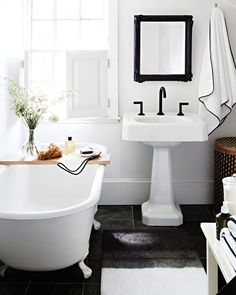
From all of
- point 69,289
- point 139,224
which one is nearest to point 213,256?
point 69,289

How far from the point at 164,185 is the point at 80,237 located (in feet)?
4.85

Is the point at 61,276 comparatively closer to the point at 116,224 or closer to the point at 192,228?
the point at 116,224

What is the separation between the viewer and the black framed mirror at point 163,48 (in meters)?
4.36

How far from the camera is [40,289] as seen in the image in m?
2.88

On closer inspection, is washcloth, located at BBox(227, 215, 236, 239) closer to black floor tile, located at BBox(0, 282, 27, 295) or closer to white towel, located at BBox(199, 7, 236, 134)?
black floor tile, located at BBox(0, 282, 27, 295)

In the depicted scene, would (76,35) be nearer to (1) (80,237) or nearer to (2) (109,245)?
(2) (109,245)

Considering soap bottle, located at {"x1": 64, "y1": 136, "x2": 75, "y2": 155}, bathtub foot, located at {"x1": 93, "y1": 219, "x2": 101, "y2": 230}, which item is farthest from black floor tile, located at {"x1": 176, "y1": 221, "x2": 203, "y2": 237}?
soap bottle, located at {"x1": 64, "y1": 136, "x2": 75, "y2": 155}

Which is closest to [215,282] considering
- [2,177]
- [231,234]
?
[231,234]

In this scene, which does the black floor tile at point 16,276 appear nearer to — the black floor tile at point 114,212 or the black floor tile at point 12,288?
the black floor tile at point 12,288

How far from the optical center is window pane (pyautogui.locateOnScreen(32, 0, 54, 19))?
446cm

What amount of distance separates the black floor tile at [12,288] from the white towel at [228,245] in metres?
1.47

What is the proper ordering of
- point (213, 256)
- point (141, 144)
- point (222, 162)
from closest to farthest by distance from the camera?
point (213, 256) < point (222, 162) < point (141, 144)

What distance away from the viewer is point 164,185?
4.14m

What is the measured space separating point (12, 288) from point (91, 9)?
2688 mm
